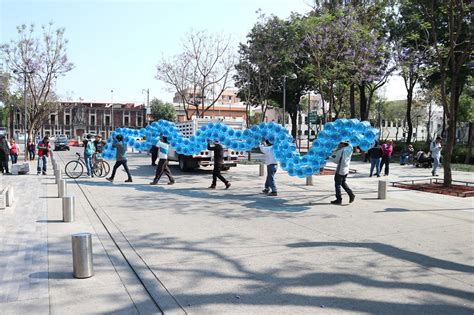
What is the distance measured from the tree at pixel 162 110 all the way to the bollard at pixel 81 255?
7468 centimetres

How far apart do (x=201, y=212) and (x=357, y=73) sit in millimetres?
15289

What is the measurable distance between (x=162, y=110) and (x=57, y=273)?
76.0m

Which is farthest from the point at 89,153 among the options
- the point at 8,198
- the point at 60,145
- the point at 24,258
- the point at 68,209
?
the point at 60,145

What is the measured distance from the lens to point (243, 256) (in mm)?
6598

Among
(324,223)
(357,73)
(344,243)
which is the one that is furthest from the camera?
(357,73)

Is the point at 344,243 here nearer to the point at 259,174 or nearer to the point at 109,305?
the point at 109,305

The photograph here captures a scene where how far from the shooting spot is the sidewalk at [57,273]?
15.7 ft

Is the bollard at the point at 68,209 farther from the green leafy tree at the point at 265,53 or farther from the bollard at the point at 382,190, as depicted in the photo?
the green leafy tree at the point at 265,53

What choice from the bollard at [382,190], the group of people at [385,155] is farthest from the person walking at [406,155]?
the bollard at [382,190]

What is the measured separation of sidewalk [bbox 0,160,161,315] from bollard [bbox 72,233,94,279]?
104mm

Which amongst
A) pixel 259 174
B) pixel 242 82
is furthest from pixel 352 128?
pixel 242 82

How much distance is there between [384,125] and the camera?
98688 mm

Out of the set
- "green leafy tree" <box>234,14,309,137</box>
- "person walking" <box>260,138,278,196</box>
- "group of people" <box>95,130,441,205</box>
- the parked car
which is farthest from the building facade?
"person walking" <box>260,138,278,196</box>

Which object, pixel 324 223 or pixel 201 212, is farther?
pixel 201 212
